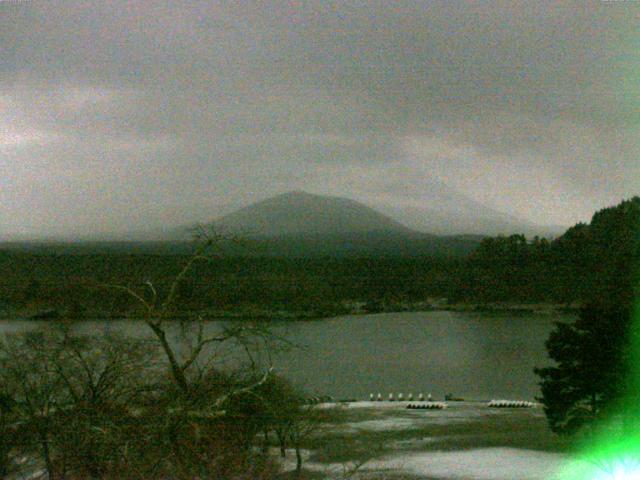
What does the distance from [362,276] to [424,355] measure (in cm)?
775

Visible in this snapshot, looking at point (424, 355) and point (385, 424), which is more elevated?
point (385, 424)

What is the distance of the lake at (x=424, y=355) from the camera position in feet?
80.2

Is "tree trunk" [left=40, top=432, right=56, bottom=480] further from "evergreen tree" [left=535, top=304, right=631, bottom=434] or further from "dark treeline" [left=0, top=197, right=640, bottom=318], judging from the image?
"evergreen tree" [left=535, top=304, right=631, bottom=434]

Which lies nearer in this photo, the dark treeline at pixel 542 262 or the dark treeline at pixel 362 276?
the dark treeline at pixel 362 276

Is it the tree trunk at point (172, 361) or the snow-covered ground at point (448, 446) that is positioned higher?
the tree trunk at point (172, 361)

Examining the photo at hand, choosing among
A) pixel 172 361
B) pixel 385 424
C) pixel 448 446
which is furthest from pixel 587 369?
pixel 172 361

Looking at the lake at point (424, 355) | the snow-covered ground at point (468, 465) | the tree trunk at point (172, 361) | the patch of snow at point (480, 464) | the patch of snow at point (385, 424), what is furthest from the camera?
the lake at point (424, 355)

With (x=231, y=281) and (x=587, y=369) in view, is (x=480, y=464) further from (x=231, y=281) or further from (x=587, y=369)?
(x=231, y=281)

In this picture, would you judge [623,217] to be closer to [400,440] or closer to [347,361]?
[347,361]

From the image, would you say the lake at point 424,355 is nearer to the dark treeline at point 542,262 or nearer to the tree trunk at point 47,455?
the dark treeline at point 542,262

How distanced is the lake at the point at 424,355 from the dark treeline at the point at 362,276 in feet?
3.63

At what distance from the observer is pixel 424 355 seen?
31594 mm

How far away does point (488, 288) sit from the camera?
A: 40.8 meters

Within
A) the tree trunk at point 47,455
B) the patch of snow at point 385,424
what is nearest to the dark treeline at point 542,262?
the patch of snow at point 385,424
